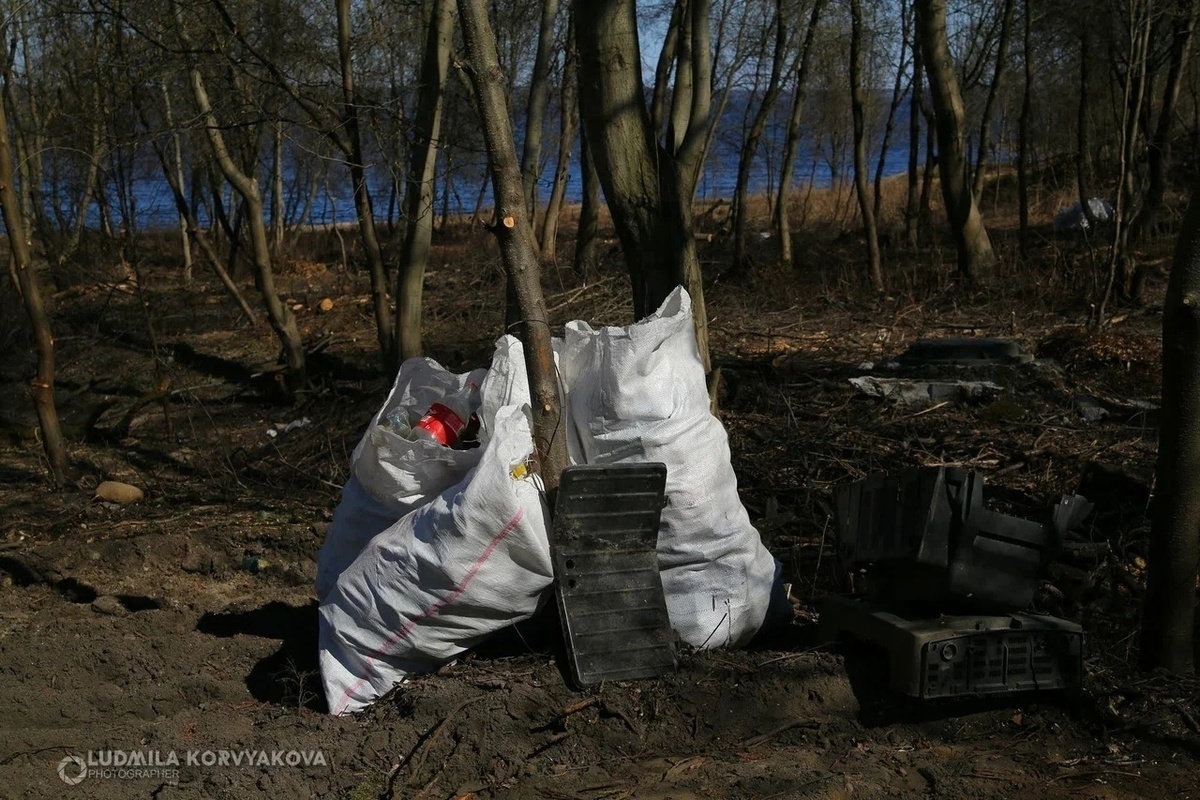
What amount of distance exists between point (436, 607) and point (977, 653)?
61.2 inches

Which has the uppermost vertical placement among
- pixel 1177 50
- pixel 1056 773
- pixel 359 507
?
pixel 1177 50

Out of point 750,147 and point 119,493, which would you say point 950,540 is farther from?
point 750,147

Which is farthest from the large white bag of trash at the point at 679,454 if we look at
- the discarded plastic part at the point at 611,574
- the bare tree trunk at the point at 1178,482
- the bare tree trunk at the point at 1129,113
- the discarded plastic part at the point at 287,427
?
the bare tree trunk at the point at 1129,113

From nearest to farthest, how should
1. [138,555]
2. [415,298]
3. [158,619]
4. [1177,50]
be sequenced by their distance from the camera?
[158,619] → [138,555] → [415,298] → [1177,50]

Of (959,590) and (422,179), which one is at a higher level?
(422,179)

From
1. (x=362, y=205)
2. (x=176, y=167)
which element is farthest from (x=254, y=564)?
(x=176, y=167)

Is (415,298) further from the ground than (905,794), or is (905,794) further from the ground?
(415,298)

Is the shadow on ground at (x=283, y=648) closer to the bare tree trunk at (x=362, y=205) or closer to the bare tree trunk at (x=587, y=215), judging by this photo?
the bare tree trunk at (x=362, y=205)

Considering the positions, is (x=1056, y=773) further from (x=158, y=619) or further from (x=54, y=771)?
(x=158, y=619)

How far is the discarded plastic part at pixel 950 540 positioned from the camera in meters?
3.15

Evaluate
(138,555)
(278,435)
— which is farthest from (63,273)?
(138,555)

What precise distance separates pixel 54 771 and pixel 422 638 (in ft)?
3.45

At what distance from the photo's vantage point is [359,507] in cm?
370

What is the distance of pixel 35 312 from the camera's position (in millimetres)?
5969
